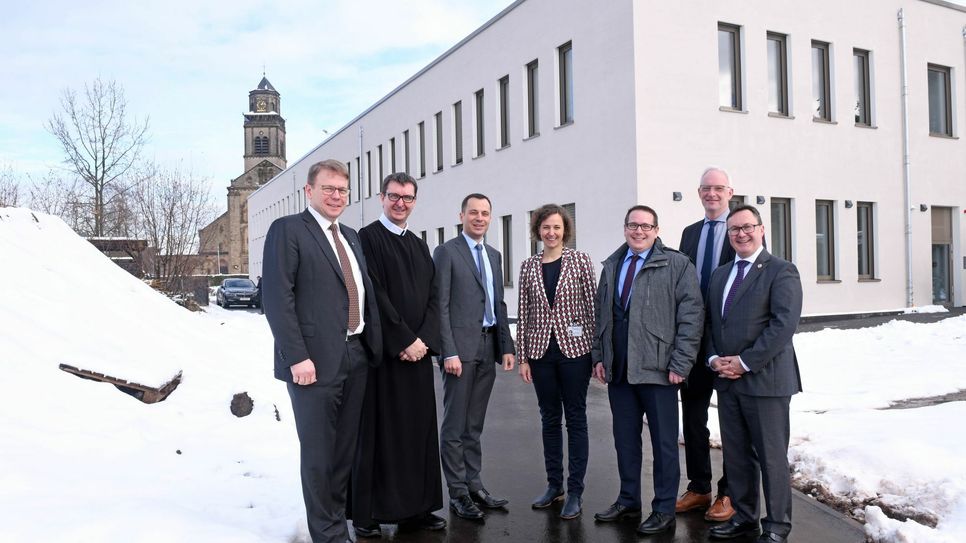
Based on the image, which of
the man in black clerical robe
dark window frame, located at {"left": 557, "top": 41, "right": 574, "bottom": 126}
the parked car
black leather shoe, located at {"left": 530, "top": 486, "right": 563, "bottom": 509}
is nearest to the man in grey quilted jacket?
black leather shoe, located at {"left": 530, "top": 486, "right": 563, "bottom": 509}

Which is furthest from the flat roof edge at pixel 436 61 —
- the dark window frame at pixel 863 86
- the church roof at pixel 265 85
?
the church roof at pixel 265 85

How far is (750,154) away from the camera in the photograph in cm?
1620

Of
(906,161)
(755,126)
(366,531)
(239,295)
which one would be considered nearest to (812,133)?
(755,126)

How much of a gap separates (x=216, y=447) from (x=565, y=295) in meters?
3.13

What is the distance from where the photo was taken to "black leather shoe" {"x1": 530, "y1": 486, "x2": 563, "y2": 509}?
479cm

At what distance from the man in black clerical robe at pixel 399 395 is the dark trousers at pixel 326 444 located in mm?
310

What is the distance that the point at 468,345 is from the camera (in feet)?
15.9

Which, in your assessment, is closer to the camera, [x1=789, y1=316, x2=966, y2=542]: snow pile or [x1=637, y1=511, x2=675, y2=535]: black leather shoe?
[x1=789, y1=316, x2=966, y2=542]: snow pile

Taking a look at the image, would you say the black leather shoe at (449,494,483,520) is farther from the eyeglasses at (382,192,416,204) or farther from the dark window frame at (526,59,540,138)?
the dark window frame at (526,59,540,138)

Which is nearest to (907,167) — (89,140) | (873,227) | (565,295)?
(873,227)

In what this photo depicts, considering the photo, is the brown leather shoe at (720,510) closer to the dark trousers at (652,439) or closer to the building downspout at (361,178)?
the dark trousers at (652,439)

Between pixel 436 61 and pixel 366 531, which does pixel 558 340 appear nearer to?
pixel 366 531

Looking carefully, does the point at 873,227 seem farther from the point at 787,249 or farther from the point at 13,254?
the point at 13,254

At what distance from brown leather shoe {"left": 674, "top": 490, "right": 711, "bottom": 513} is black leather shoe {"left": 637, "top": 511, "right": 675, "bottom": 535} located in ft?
1.09
